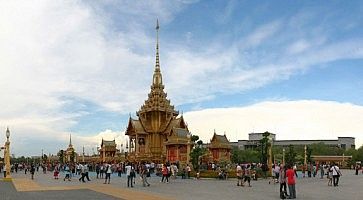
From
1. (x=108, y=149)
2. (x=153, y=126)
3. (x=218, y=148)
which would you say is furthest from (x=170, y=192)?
(x=108, y=149)

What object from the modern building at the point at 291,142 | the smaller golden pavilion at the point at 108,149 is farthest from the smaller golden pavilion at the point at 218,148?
the modern building at the point at 291,142

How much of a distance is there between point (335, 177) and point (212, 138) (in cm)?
5032

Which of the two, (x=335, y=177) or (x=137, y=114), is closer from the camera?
(x=335, y=177)

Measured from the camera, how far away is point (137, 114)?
80000 millimetres

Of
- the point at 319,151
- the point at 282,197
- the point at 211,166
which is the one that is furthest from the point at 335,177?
the point at 319,151

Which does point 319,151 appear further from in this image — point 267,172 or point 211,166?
point 267,172

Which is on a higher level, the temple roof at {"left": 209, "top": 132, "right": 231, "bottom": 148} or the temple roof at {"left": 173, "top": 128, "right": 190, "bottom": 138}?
the temple roof at {"left": 173, "top": 128, "right": 190, "bottom": 138}

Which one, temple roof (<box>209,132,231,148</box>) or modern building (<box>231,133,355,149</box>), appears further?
modern building (<box>231,133,355,149</box>)

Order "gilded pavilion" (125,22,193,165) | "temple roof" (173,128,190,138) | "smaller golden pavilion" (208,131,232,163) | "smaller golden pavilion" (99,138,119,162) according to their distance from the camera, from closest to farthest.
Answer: "temple roof" (173,128,190,138) → "gilded pavilion" (125,22,193,165) → "smaller golden pavilion" (208,131,232,163) → "smaller golden pavilion" (99,138,119,162)

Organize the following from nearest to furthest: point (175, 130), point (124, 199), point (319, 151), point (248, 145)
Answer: point (124, 199) → point (175, 130) → point (319, 151) → point (248, 145)

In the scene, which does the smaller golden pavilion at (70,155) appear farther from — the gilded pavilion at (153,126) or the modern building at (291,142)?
the modern building at (291,142)

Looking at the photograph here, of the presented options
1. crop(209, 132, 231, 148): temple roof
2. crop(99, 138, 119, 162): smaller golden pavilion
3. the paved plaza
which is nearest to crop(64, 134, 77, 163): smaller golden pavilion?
crop(99, 138, 119, 162): smaller golden pavilion

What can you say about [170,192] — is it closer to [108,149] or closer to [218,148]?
[218,148]

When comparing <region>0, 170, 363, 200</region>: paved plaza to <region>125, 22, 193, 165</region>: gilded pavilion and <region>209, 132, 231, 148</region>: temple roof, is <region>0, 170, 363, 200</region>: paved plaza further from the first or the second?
<region>209, 132, 231, 148</region>: temple roof
